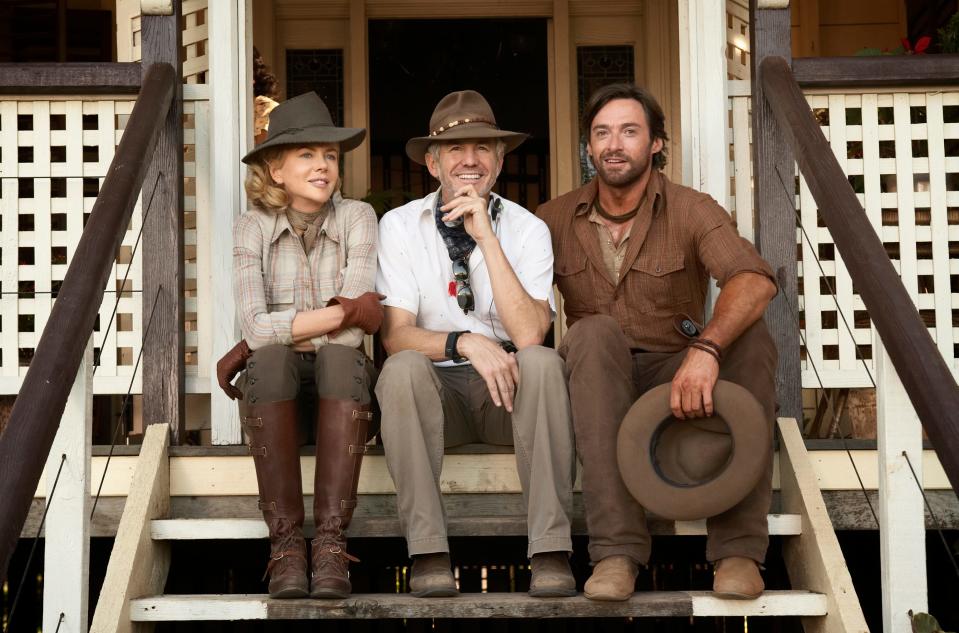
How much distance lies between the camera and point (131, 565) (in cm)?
296

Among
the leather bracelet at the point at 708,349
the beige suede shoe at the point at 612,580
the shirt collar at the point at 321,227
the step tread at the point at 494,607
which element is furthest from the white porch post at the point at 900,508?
the shirt collar at the point at 321,227

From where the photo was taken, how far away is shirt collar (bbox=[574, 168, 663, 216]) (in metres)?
3.40

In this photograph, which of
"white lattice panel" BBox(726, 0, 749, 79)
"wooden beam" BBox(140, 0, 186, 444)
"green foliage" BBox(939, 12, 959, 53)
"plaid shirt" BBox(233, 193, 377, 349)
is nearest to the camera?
"plaid shirt" BBox(233, 193, 377, 349)

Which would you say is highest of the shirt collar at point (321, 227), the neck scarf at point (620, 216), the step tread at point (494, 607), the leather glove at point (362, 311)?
the neck scarf at point (620, 216)

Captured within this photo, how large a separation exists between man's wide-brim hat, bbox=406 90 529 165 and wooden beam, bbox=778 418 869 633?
44.0 inches

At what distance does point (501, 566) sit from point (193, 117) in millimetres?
1969

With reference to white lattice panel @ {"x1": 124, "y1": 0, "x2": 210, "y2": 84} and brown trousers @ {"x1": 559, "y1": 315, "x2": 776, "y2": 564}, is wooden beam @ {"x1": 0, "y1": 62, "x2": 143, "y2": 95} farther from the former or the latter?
brown trousers @ {"x1": 559, "y1": 315, "x2": 776, "y2": 564}

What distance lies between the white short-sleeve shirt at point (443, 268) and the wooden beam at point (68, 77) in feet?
3.01

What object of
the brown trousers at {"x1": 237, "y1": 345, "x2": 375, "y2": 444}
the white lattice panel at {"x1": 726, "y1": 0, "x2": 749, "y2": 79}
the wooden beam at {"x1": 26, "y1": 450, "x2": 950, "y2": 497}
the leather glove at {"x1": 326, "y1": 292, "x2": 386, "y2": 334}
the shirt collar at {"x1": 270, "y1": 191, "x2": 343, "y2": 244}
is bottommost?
the wooden beam at {"x1": 26, "y1": 450, "x2": 950, "y2": 497}

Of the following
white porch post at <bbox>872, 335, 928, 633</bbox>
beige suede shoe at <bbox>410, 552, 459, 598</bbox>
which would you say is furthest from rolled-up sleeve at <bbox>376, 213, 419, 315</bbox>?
white porch post at <bbox>872, 335, 928, 633</bbox>

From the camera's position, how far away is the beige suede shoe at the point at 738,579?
9.21ft

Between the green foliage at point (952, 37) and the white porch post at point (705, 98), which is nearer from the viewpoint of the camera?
the white porch post at point (705, 98)

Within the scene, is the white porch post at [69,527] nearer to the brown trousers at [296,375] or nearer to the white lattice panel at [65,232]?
the brown trousers at [296,375]

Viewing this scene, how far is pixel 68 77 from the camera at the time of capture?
3.64 m
